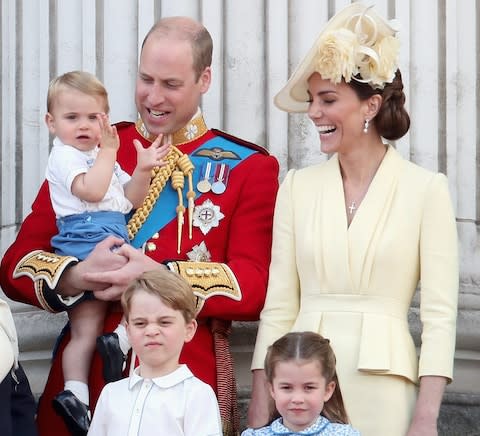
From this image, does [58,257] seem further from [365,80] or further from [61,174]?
[365,80]

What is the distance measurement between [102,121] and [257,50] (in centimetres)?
114

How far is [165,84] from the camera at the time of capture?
657cm

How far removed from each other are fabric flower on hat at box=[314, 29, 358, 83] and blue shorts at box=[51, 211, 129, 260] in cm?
82

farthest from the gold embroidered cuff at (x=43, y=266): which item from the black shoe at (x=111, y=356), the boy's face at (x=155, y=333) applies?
the boy's face at (x=155, y=333)

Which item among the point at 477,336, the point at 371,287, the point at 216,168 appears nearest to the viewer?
the point at 371,287

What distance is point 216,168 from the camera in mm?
6637

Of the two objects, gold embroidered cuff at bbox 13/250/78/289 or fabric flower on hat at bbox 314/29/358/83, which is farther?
gold embroidered cuff at bbox 13/250/78/289

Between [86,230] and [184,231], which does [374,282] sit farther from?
[86,230]

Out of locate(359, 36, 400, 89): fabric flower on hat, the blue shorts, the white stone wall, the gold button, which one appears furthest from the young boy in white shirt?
the white stone wall

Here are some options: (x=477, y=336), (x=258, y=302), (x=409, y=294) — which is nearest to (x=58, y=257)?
(x=258, y=302)

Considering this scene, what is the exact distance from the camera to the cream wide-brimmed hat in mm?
6152

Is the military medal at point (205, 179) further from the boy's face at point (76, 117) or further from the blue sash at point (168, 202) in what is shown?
the boy's face at point (76, 117)

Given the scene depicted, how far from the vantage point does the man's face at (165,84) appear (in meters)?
6.55

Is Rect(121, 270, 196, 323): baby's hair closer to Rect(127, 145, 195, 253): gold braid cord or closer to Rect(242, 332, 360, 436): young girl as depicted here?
Rect(242, 332, 360, 436): young girl
